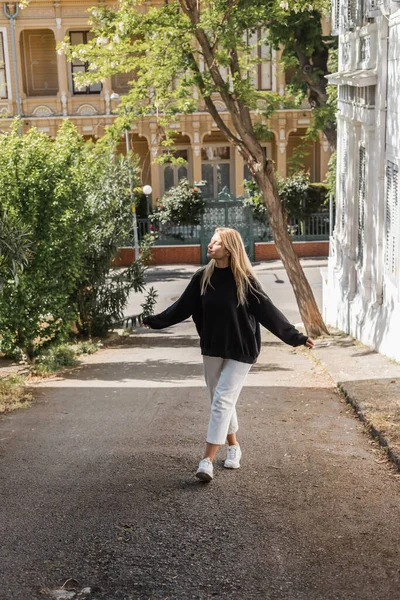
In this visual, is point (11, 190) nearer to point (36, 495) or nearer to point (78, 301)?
point (78, 301)

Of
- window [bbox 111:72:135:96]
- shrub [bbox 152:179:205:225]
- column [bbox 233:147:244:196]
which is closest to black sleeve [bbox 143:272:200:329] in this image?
shrub [bbox 152:179:205:225]

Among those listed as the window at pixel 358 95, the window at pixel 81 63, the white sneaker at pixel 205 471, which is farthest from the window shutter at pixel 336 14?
the window at pixel 81 63

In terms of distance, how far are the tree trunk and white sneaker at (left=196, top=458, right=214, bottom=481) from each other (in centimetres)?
1251

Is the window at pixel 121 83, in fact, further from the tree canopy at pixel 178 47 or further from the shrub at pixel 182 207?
the tree canopy at pixel 178 47

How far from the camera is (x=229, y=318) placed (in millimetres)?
6594

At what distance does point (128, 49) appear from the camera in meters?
17.8

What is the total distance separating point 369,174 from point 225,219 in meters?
22.7

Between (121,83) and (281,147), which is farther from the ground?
(121,83)

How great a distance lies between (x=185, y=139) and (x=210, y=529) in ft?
129

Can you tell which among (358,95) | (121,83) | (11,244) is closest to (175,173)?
(121,83)

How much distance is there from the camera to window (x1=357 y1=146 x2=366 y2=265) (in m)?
16.2

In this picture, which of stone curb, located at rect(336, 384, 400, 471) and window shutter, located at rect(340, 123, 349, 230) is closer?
stone curb, located at rect(336, 384, 400, 471)

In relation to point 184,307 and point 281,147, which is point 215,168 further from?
point 184,307

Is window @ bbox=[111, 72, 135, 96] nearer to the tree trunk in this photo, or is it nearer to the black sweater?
the tree trunk
